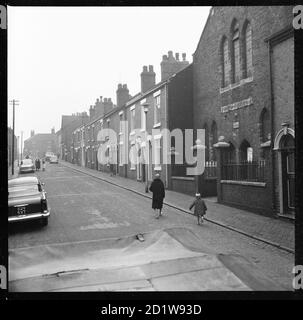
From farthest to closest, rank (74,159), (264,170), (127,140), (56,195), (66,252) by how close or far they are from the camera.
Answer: (74,159) < (127,140) < (56,195) < (264,170) < (66,252)

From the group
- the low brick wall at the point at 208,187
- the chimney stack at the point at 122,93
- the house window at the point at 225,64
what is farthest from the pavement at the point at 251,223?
the chimney stack at the point at 122,93

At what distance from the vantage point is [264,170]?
549 inches

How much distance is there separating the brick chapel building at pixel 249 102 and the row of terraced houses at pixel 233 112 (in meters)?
0.04

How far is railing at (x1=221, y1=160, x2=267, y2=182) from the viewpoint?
46.7 ft

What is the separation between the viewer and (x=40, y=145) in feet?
193

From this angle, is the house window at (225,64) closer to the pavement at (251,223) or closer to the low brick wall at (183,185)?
the low brick wall at (183,185)

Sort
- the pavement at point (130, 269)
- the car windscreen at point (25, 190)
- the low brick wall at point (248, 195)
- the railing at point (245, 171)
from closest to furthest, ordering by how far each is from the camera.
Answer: the pavement at point (130, 269) < the car windscreen at point (25, 190) < the low brick wall at point (248, 195) < the railing at point (245, 171)

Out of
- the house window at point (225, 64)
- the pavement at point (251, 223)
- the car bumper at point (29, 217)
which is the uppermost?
the house window at point (225, 64)

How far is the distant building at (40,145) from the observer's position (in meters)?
54.4

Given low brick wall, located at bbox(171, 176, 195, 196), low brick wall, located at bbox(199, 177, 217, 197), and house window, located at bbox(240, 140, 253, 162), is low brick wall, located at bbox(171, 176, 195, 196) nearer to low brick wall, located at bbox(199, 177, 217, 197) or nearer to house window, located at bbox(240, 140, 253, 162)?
low brick wall, located at bbox(199, 177, 217, 197)
